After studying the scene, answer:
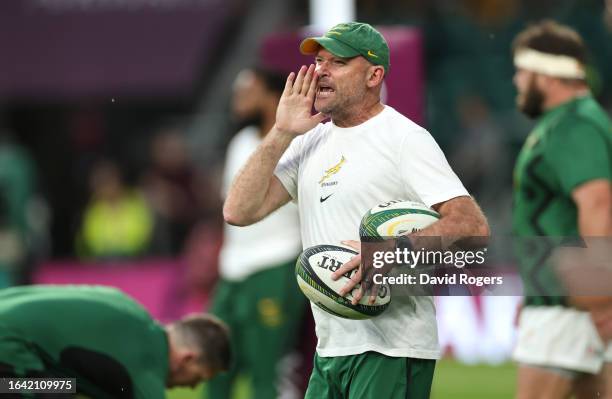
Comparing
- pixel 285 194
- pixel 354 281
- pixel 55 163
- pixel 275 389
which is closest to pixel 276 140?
pixel 285 194

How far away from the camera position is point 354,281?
465 centimetres

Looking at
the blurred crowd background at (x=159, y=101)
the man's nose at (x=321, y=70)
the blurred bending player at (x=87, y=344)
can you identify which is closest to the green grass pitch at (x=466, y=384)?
the blurred crowd background at (x=159, y=101)

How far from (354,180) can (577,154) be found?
1.43m

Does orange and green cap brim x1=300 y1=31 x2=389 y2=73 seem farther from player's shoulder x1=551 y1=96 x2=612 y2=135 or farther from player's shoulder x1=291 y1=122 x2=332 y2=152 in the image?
player's shoulder x1=551 y1=96 x2=612 y2=135

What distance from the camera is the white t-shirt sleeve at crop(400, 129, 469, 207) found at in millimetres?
4668

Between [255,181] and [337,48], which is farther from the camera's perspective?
[255,181]

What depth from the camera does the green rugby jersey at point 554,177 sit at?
582cm

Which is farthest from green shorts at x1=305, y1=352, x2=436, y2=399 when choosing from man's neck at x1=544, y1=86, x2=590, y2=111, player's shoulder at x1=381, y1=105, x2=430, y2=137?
man's neck at x1=544, y1=86, x2=590, y2=111

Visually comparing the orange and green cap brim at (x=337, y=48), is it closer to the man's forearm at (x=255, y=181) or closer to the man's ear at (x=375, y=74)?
the man's ear at (x=375, y=74)

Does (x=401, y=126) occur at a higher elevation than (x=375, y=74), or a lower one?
A: lower

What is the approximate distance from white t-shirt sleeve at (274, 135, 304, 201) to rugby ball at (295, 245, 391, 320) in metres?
0.41

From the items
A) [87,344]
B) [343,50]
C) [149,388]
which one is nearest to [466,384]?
[149,388]

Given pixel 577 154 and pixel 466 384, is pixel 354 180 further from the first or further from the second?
pixel 466 384

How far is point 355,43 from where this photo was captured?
4859 mm
